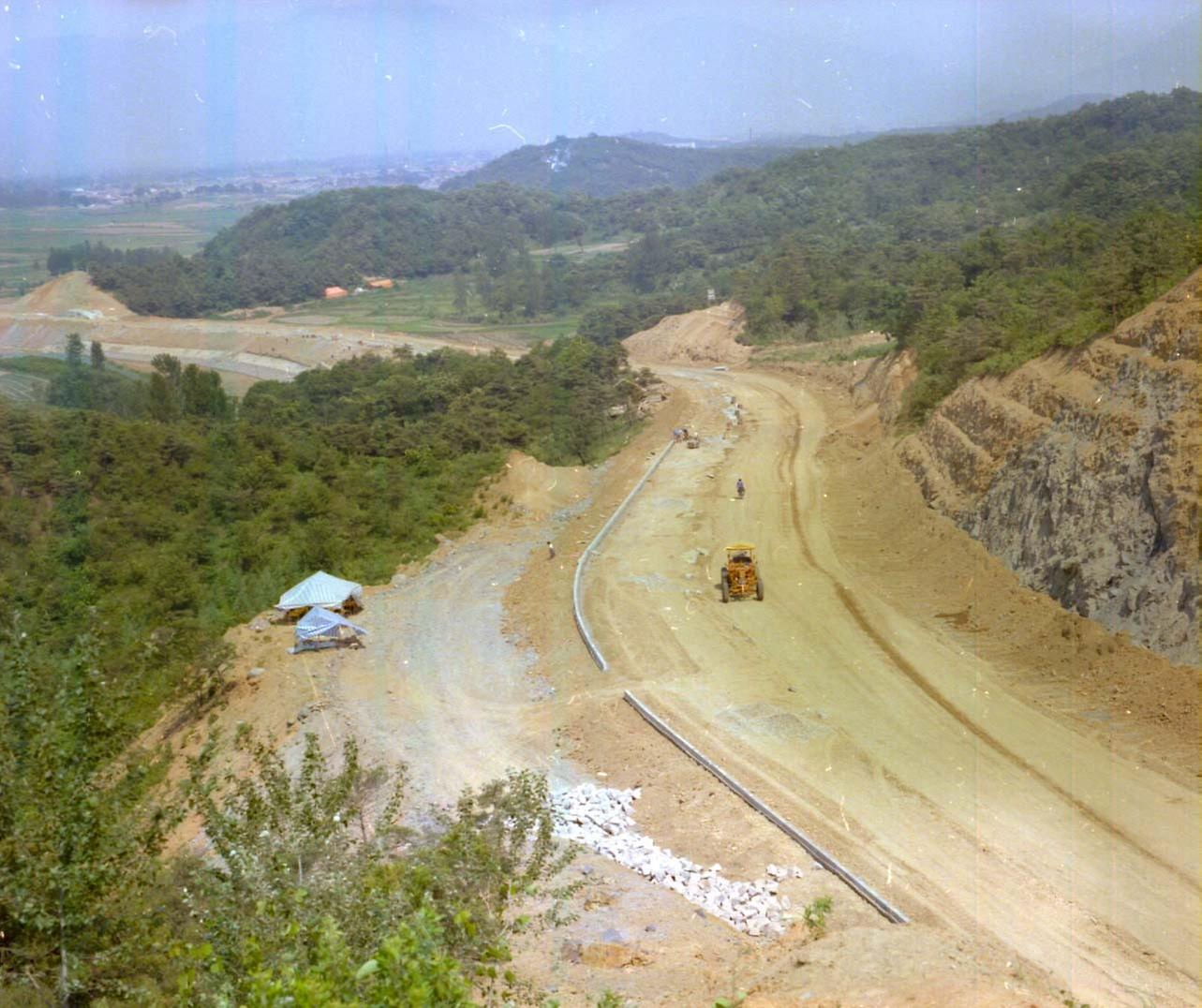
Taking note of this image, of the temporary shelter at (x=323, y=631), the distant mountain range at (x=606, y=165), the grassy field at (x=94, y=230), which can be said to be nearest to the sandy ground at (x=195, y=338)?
the grassy field at (x=94, y=230)

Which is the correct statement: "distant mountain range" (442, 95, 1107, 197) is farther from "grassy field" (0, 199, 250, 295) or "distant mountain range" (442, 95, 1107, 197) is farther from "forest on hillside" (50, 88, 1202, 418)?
"grassy field" (0, 199, 250, 295)

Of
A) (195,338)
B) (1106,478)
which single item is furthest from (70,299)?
Answer: (1106,478)

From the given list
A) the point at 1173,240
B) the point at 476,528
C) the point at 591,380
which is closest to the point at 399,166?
the point at 591,380

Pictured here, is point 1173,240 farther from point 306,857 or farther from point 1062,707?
point 306,857

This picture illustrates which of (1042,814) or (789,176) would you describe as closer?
(1042,814)

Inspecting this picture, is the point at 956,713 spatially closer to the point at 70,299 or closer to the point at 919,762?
the point at 919,762

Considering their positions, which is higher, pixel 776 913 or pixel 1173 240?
pixel 1173 240

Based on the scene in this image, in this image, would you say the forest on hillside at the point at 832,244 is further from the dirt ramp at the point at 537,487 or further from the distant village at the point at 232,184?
the dirt ramp at the point at 537,487

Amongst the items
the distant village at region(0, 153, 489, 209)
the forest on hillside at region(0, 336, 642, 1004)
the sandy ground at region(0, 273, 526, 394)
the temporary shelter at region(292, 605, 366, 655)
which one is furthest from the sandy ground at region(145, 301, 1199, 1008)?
the distant village at region(0, 153, 489, 209)
